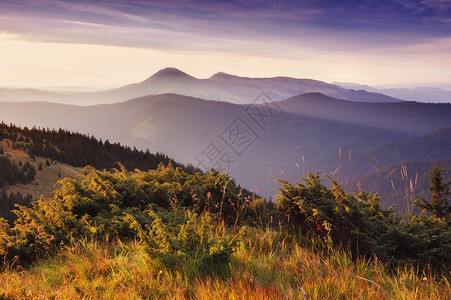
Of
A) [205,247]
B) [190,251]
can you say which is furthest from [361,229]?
[190,251]

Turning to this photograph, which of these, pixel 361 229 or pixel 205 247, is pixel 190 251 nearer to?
pixel 205 247

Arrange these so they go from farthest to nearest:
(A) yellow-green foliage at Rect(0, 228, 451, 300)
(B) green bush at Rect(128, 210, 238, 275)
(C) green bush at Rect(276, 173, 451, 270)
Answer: (C) green bush at Rect(276, 173, 451, 270) < (B) green bush at Rect(128, 210, 238, 275) < (A) yellow-green foliage at Rect(0, 228, 451, 300)

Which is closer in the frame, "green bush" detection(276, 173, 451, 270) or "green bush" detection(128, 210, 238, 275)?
"green bush" detection(128, 210, 238, 275)

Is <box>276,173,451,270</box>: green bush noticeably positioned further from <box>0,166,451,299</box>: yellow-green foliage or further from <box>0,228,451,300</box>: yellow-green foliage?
<box>0,228,451,300</box>: yellow-green foliage

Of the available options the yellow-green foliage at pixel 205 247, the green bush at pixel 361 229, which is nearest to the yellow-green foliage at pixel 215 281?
the yellow-green foliage at pixel 205 247

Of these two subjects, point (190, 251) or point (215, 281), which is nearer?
point (215, 281)

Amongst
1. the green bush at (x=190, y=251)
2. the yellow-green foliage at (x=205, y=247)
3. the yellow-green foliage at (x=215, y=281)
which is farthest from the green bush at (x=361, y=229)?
the green bush at (x=190, y=251)

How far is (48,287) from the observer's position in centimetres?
320

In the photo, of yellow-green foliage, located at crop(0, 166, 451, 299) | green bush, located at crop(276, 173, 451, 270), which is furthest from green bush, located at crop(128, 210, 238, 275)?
green bush, located at crop(276, 173, 451, 270)

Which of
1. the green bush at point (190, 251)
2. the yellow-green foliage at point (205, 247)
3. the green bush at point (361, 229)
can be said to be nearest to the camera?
the yellow-green foliage at point (205, 247)

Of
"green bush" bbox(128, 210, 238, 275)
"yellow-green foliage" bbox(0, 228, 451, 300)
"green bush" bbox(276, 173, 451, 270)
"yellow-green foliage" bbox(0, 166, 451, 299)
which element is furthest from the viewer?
"green bush" bbox(276, 173, 451, 270)

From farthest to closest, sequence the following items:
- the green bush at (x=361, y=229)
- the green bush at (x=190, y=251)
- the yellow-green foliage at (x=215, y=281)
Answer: the green bush at (x=361, y=229), the green bush at (x=190, y=251), the yellow-green foliage at (x=215, y=281)

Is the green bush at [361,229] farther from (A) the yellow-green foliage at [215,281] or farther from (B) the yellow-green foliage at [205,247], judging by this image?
(A) the yellow-green foliage at [215,281]

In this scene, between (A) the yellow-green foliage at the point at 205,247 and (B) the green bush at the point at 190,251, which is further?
(B) the green bush at the point at 190,251
